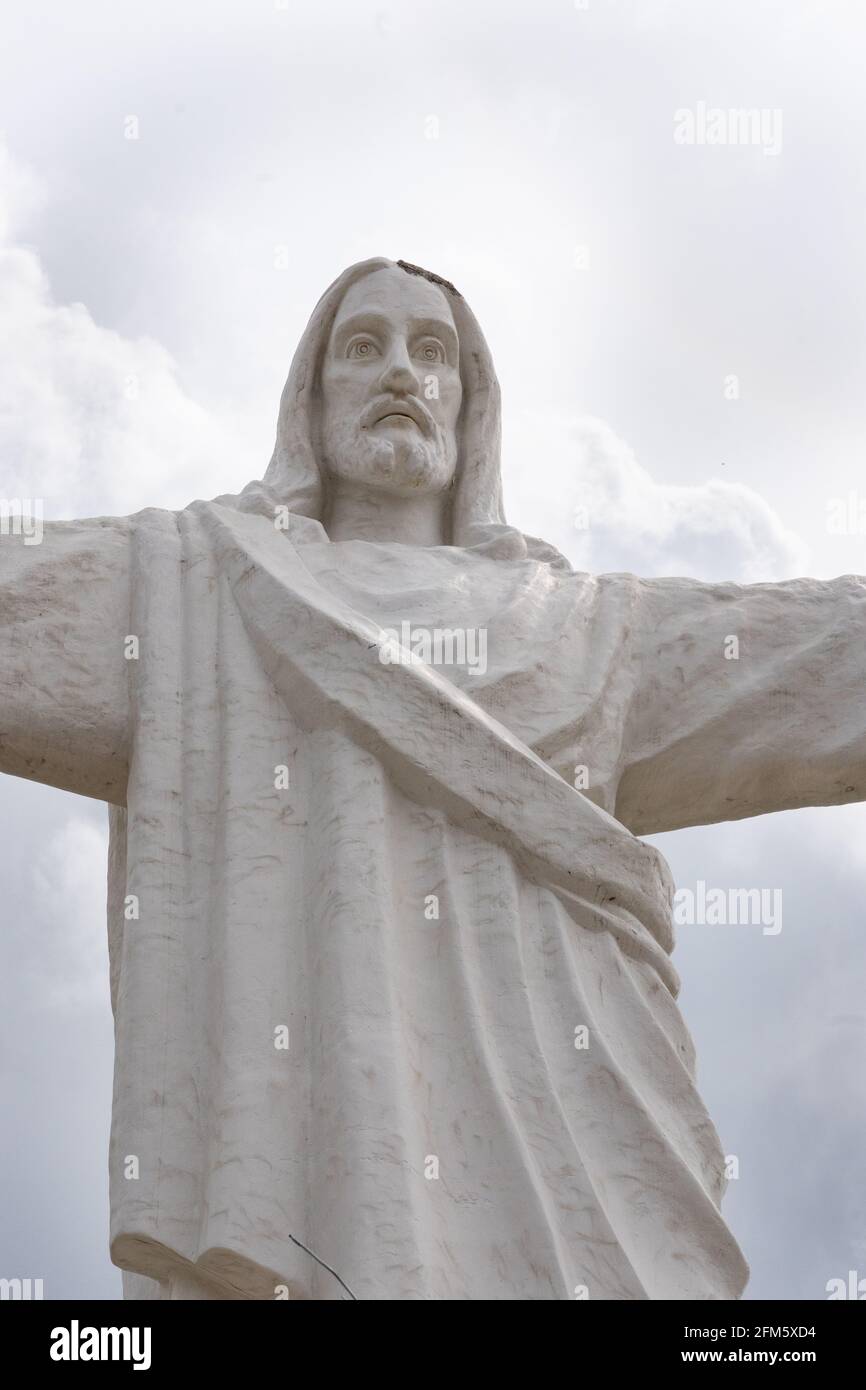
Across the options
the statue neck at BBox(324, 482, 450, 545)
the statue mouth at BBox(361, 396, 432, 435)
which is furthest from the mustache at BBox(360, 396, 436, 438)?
the statue neck at BBox(324, 482, 450, 545)

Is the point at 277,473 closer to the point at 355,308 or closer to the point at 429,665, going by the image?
the point at 355,308

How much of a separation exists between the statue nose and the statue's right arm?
1.17m

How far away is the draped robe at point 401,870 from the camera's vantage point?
6359mm

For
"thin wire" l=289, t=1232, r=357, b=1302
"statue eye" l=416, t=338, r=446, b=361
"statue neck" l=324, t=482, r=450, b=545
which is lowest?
"thin wire" l=289, t=1232, r=357, b=1302

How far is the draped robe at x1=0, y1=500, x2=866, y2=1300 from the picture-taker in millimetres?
6359

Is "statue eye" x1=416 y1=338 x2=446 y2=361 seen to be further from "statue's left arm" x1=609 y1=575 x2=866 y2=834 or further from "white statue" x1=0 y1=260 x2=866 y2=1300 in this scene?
"statue's left arm" x1=609 y1=575 x2=866 y2=834

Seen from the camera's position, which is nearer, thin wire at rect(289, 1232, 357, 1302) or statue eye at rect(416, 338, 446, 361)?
thin wire at rect(289, 1232, 357, 1302)

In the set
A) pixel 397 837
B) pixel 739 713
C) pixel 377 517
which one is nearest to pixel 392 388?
pixel 377 517

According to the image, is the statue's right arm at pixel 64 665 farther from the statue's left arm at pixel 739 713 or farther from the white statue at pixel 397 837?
the statue's left arm at pixel 739 713

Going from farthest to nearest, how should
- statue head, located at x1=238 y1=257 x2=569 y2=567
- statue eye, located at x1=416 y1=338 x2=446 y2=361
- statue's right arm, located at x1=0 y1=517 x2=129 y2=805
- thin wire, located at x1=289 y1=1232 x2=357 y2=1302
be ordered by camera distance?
statue eye, located at x1=416 y1=338 x2=446 y2=361
statue head, located at x1=238 y1=257 x2=569 y2=567
statue's right arm, located at x1=0 y1=517 x2=129 y2=805
thin wire, located at x1=289 y1=1232 x2=357 y2=1302

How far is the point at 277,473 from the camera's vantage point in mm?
8477

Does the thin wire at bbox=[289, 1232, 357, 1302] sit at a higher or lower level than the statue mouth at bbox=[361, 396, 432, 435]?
lower

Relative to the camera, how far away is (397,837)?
702cm

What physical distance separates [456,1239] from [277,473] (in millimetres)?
2987
